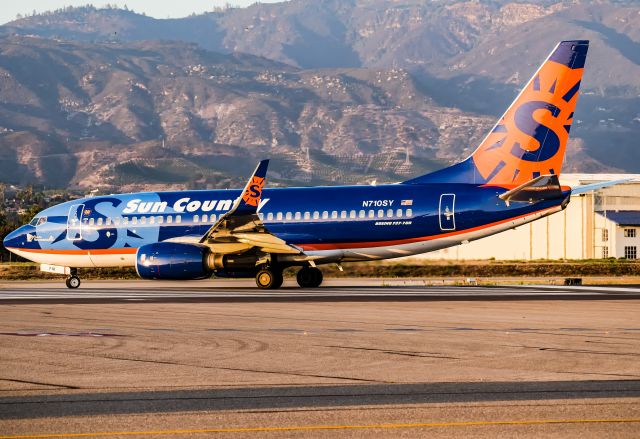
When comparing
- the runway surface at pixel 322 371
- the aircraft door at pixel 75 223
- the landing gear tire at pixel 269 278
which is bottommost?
the runway surface at pixel 322 371

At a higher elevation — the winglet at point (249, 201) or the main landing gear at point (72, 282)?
the winglet at point (249, 201)

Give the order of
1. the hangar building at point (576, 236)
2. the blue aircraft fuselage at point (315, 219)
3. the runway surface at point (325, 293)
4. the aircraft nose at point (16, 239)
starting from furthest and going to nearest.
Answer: the hangar building at point (576, 236) < the aircraft nose at point (16, 239) < the blue aircraft fuselage at point (315, 219) < the runway surface at point (325, 293)

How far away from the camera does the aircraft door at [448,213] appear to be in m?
41.0

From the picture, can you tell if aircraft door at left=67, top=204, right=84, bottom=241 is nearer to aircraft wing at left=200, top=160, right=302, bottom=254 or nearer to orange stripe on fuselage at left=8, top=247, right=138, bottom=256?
orange stripe on fuselage at left=8, top=247, right=138, bottom=256

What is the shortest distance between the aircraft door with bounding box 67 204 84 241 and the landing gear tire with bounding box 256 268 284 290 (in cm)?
892

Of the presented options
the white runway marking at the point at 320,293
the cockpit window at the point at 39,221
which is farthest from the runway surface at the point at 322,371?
the cockpit window at the point at 39,221

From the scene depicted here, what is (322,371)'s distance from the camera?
56.0ft

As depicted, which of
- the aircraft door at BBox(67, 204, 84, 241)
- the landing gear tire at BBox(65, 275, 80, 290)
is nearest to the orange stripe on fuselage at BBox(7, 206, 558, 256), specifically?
the aircraft door at BBox(67, 204, 84, 241)

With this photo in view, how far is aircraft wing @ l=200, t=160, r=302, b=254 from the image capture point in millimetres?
40719

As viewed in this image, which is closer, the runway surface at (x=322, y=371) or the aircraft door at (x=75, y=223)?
the runway surface at (x=322, y=371)

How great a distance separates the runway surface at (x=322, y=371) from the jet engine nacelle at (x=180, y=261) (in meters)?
9.13

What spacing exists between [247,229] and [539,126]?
37.3ft

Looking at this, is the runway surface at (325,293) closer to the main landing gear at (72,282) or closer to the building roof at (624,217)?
the main landing gear at (72,282)

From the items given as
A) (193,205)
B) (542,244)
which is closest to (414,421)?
(193,205)
